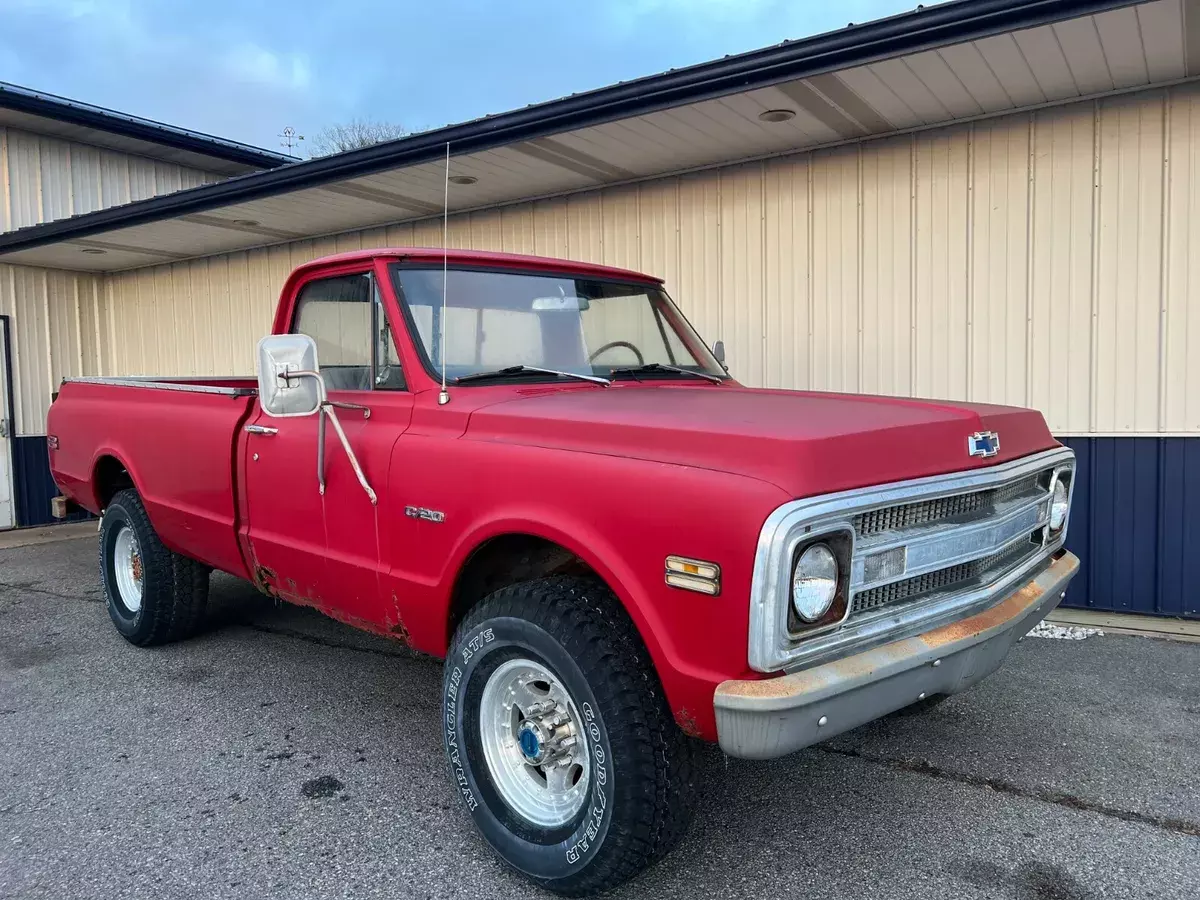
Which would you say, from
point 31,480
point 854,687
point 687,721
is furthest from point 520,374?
point 31,480

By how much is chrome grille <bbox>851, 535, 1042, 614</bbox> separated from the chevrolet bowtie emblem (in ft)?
1.05

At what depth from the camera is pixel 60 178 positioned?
35.3 feet

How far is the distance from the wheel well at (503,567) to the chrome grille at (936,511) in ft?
3.08

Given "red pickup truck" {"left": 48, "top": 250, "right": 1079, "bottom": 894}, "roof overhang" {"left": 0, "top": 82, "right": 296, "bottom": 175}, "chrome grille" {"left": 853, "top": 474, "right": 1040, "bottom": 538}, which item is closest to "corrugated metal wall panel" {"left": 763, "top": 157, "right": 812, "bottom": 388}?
"red pickup truck" {"left": 48, "top": 250, "right": 1079, "bottom": 894}

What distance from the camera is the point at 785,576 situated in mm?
1978

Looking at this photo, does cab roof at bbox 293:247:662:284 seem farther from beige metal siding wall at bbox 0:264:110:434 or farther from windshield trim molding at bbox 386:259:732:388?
beige metal siding wall at bbox 0:264:110:434

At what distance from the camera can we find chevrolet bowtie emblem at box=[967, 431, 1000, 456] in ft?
8.44

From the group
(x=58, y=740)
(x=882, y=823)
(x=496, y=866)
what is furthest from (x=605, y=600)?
(x=58, y=740)

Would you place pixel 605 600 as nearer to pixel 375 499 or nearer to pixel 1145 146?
pixel 375 499

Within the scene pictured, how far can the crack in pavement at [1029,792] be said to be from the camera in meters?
2.95

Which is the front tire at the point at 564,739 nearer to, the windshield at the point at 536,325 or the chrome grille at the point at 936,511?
the chrome grille at the point at 936,511

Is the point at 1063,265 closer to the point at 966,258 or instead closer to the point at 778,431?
the point at 966,258

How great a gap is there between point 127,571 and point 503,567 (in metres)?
3.28

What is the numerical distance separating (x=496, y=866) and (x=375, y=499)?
1.31 metres
